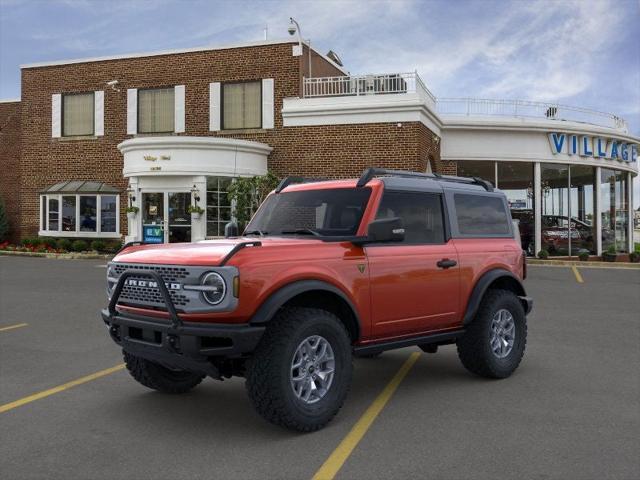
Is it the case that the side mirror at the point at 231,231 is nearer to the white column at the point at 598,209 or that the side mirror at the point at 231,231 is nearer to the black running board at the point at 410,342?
the black running board at the point at 410,342

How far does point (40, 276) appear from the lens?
53.0ft

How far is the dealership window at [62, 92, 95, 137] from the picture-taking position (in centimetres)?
2591

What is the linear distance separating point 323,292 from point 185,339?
1.13 metres

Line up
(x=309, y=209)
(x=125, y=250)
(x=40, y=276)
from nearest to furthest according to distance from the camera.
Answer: (x=125, y=250) < (x=309, y=209) < (x=40, y=276)

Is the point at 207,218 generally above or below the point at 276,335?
above

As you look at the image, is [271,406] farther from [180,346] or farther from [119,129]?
[119,129]

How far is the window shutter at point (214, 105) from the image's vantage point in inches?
941

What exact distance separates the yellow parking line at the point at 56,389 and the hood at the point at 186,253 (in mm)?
1559

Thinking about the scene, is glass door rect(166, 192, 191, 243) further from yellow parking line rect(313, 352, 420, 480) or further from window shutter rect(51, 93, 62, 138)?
yellow parking line rect(313, 352, 420, 480)

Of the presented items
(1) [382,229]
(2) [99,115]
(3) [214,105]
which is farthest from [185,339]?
(2) [99,115]

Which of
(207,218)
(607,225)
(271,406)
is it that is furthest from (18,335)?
(607,225)

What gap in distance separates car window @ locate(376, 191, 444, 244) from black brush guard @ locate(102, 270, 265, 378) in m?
1.85

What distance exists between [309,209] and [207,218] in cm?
1635

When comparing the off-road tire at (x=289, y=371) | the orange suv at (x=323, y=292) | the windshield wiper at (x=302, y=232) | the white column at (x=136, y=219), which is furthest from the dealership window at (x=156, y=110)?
the off-road tire at (x=289, y=371)
